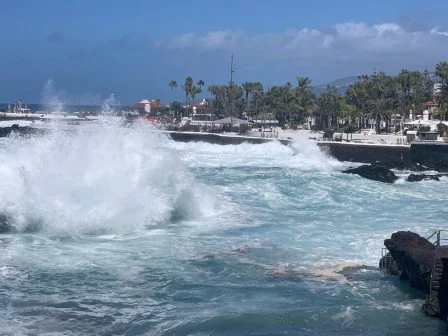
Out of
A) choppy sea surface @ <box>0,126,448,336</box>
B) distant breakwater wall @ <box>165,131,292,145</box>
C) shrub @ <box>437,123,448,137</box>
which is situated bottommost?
choppy sea surface @ <box>0,126,448,336</box>

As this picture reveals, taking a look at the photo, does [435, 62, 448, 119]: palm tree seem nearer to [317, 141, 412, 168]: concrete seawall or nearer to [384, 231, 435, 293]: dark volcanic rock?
[317, 141, 412, 168]: concrete seawall

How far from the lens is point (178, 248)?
1627cm

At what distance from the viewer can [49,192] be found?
18.5 meters

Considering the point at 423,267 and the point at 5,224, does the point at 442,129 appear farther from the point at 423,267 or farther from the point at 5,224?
the point at 423,267

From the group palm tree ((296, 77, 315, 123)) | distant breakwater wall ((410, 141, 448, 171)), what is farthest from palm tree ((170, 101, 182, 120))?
distant breakwater wall ((410, 141, 448, 171))

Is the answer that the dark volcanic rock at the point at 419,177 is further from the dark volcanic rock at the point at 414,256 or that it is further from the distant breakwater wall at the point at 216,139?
the dark volcanic rock at the point at 414,256

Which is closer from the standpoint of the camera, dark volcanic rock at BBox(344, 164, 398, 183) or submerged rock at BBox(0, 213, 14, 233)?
submerged rock at BBox(0, 213, 14, 233)

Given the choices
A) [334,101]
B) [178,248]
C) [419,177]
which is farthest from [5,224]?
[334,101]

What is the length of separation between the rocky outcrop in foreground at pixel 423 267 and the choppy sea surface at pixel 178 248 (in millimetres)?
285

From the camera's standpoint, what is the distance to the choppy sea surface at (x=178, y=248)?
11281mm

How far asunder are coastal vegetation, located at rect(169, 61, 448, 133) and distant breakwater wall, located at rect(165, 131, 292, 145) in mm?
6925

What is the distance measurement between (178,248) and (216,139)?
42.4m

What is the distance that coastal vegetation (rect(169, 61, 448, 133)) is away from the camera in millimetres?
61062

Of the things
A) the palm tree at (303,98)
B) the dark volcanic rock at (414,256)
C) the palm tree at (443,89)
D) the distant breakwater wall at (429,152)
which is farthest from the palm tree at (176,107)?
the dark volcanic rock at (414,256)
